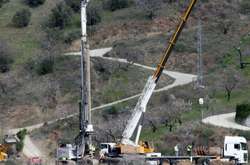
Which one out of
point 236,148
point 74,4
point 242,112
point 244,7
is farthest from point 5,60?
point 236,148

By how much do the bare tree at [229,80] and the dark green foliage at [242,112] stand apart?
8611 millimetres

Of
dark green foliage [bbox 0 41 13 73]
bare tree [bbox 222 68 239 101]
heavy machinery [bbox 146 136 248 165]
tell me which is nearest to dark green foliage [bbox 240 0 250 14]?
bare tree [bbox 222 68 239 101]

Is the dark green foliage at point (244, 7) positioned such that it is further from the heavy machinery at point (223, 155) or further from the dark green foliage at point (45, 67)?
the heavy machinery at point (223, 155)

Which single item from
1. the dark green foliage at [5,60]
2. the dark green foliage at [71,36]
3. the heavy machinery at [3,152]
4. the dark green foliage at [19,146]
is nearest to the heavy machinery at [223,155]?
the heavy machinery at [3,152]

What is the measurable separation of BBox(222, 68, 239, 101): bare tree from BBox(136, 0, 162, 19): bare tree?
24.9 m

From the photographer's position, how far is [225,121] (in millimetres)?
83750

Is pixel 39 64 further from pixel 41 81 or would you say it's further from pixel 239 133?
pixel 239 133

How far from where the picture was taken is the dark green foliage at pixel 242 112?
82.6m

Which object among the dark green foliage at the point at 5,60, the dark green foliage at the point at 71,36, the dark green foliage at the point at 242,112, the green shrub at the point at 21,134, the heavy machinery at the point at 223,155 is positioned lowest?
the heavy machinery at the point at 223,155

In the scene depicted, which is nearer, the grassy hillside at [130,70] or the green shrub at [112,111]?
the grassy hillside at [130,70]

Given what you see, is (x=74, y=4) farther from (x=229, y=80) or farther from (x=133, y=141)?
(x=133, y=141)

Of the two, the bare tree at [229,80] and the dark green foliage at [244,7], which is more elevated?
the dark green foliage at [244,7]

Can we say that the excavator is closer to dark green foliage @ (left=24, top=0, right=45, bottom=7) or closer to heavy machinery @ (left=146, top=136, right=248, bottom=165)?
heavy machinery @ (left=146, top=136, right=248, bottom=165)

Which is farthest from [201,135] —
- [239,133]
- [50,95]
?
[50,95]
